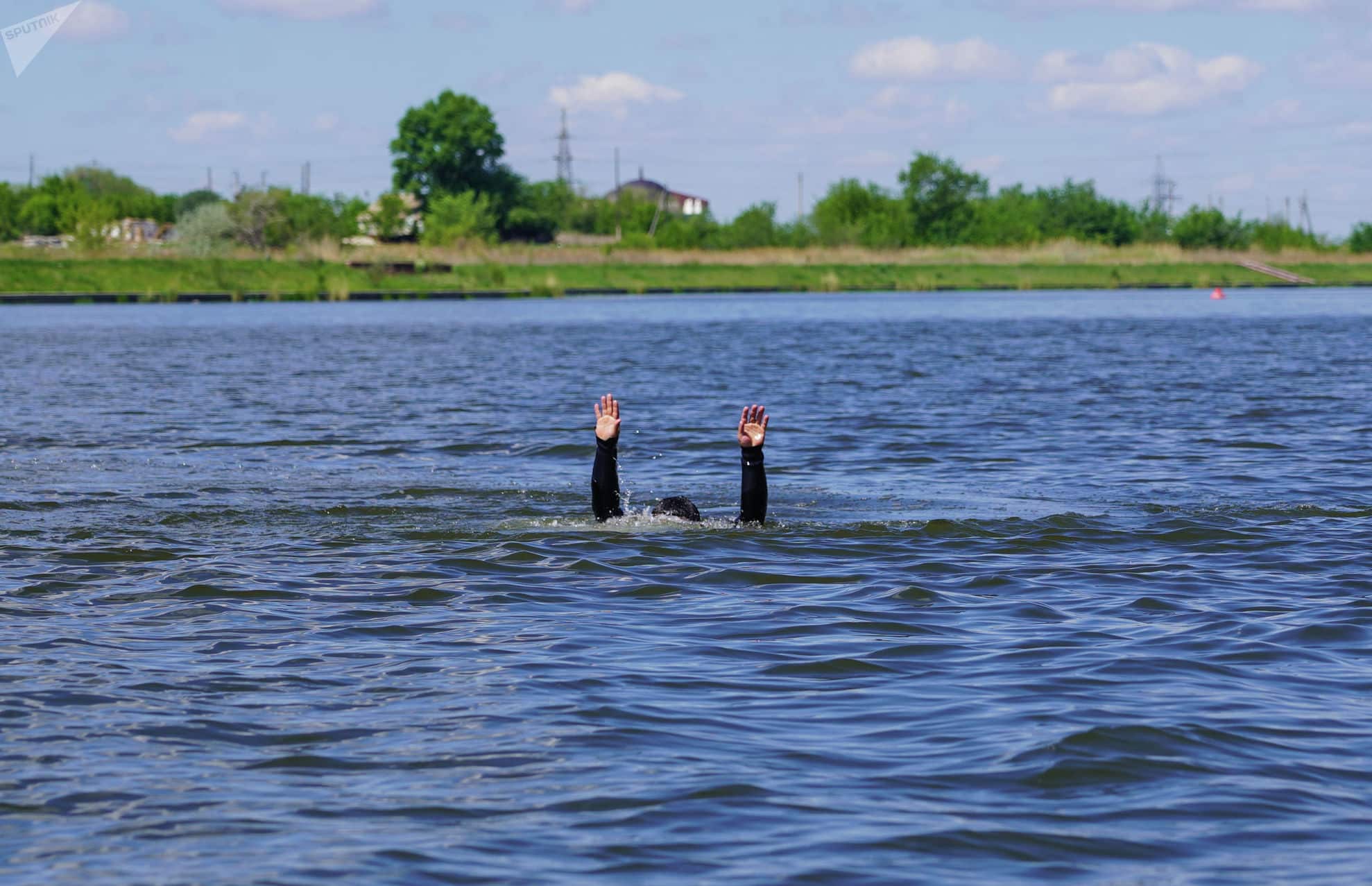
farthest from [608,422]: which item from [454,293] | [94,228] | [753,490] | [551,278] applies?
[94,228]

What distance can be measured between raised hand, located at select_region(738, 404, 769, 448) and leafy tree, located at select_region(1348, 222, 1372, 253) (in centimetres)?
8931

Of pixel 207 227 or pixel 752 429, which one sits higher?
pixel 207 227

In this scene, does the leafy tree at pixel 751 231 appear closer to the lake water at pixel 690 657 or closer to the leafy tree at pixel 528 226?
the leafy tree at pixel 528 226

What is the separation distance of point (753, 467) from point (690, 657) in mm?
3917

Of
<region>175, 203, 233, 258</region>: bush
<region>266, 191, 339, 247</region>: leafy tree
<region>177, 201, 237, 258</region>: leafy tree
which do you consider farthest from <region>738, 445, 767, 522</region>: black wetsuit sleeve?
<region>177, 201, 237, 258</region>: leafy tree

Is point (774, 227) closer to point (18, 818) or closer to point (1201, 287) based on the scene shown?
point (1201, 287)

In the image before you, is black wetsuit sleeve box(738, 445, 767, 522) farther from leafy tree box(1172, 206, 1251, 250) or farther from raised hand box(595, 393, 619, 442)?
leafy tree box(1172, 206, 1251, 250)

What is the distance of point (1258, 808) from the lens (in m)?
5.48

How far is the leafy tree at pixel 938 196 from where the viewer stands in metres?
105

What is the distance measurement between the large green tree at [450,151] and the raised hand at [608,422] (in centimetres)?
9793

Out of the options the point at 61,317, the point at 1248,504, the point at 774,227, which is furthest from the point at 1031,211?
the point at 1248,504

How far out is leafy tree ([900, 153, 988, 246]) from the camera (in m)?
105

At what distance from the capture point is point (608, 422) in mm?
11320

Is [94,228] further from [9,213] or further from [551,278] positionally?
[9,213]
